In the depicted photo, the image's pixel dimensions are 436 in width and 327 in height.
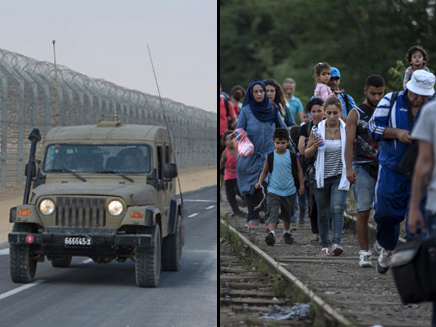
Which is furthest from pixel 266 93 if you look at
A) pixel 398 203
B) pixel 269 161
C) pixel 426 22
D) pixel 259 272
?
pixel 426 22

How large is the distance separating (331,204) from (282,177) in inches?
37.4

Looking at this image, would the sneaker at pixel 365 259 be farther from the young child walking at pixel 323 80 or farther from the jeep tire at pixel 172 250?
the jeep tire at pixel 172 250

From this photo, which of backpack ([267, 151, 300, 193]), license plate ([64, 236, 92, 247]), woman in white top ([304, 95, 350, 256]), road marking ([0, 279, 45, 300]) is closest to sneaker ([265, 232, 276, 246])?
backpack ([267, 151, 300, 193])

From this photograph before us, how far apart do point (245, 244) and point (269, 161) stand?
1110 mm

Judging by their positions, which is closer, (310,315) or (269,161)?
(310,315)

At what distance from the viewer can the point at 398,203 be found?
8.80 metres

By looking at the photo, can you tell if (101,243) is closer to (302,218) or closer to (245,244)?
(245,244)

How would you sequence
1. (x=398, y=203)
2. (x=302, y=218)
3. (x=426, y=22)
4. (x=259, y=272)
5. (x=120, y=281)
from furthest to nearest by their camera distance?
(x=426, y=22), (x=302, y=218), (x=120, y=281), (x=259, y=272), (x=398, y=203)

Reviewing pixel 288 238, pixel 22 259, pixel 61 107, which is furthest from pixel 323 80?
pixel 61 107

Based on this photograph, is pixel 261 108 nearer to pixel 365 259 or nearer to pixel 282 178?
pixel 282 178

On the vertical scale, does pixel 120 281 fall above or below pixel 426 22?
below

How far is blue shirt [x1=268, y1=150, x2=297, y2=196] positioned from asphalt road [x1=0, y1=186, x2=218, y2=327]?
1.46m

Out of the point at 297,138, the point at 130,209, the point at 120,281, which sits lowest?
the point at 120,281

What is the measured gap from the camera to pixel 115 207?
13.3m
